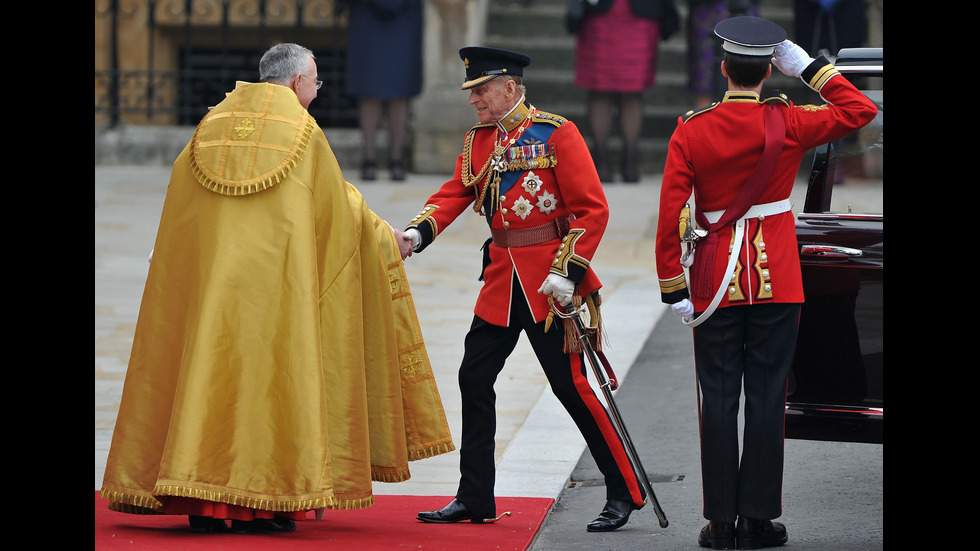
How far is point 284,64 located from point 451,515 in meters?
1.66

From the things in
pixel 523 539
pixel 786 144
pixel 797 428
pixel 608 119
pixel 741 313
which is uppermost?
pixel 608 119

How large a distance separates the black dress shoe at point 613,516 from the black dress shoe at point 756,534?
45 centimetres

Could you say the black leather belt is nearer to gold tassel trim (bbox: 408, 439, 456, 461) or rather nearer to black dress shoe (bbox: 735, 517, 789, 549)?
gold tassel trim (bbox: 408, 439, 456, 461)

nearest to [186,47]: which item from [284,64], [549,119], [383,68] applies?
[383,68]

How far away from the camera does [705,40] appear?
13844 millimetres

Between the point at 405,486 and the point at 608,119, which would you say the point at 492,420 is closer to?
the point at 405,486

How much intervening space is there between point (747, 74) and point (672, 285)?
72cm

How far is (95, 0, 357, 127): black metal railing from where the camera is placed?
1508 cm

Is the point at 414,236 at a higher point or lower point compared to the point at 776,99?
lower

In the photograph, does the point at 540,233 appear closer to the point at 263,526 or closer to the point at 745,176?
the point at 745,176

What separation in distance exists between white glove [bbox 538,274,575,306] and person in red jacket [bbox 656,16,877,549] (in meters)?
0.31
